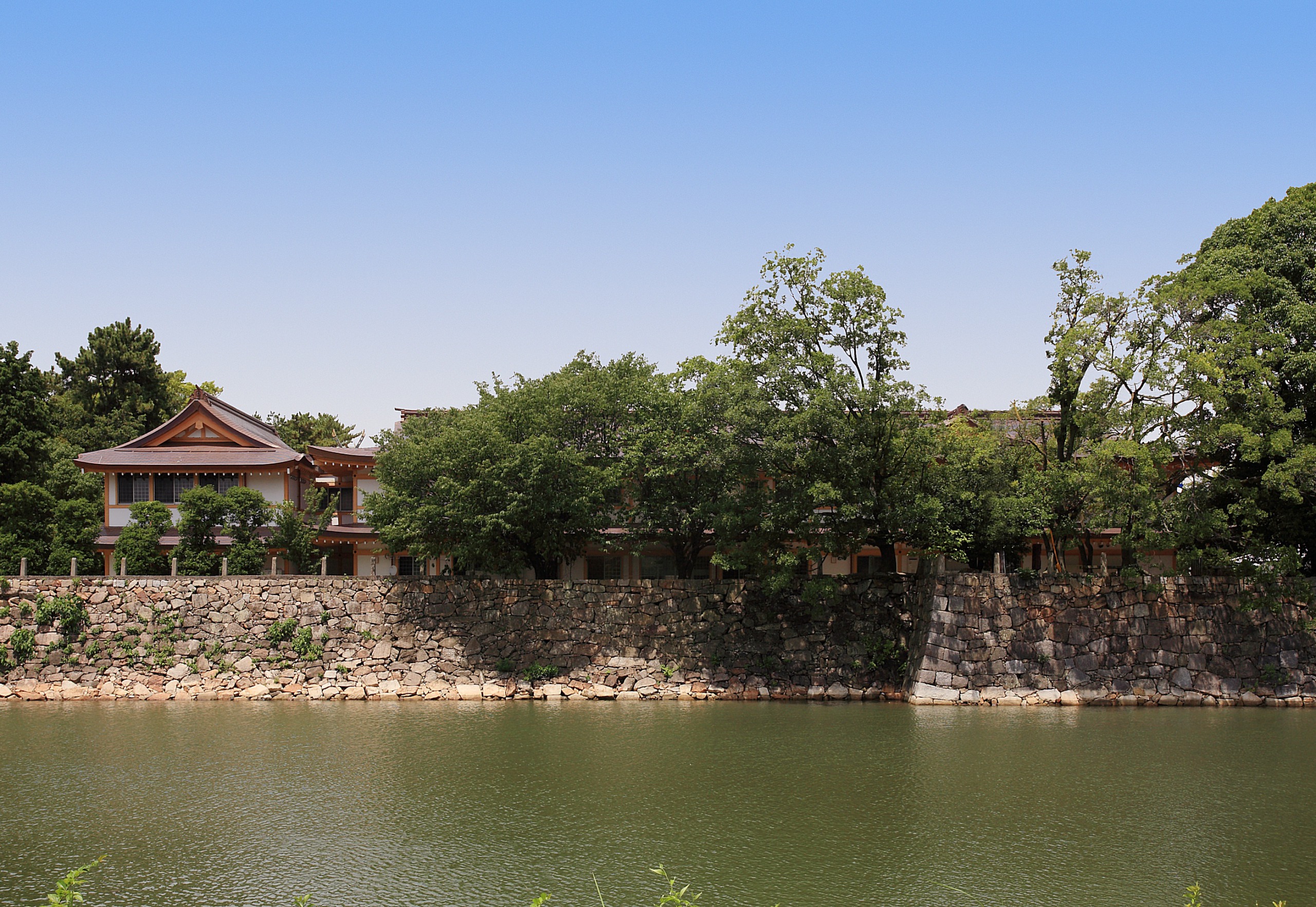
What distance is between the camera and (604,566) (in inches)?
1310

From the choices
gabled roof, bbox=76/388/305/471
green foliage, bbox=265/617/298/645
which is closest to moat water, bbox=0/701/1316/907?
green foliage, bbox=265/617/298/645

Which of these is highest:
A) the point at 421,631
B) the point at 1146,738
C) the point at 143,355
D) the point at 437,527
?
the point at 143,355

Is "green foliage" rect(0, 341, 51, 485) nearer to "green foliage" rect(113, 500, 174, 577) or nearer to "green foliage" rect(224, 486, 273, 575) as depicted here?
"green foliage" rect(113, 500, 174, 577)

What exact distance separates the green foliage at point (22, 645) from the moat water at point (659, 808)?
338 centimetres

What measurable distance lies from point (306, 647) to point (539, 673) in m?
5.96

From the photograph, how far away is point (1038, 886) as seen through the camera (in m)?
11.7

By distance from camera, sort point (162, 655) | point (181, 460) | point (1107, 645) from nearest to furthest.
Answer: point (1107, 645), point (162, 655), point (181, 460)

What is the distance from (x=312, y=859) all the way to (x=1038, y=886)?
336 inches

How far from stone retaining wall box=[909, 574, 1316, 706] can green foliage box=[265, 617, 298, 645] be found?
15.6 meters

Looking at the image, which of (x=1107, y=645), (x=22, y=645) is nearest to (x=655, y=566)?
(x=1107, y=645)

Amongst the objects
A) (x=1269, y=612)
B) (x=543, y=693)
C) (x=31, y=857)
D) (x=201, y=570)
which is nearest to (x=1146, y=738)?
(x=1269, y=612)

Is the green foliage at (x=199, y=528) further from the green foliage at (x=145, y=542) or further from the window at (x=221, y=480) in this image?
the window at (x=221, y=480)

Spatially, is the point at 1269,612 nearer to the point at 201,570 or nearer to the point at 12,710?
the point at 201,570

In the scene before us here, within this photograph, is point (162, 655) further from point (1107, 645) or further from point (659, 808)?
point (1107, 645)
